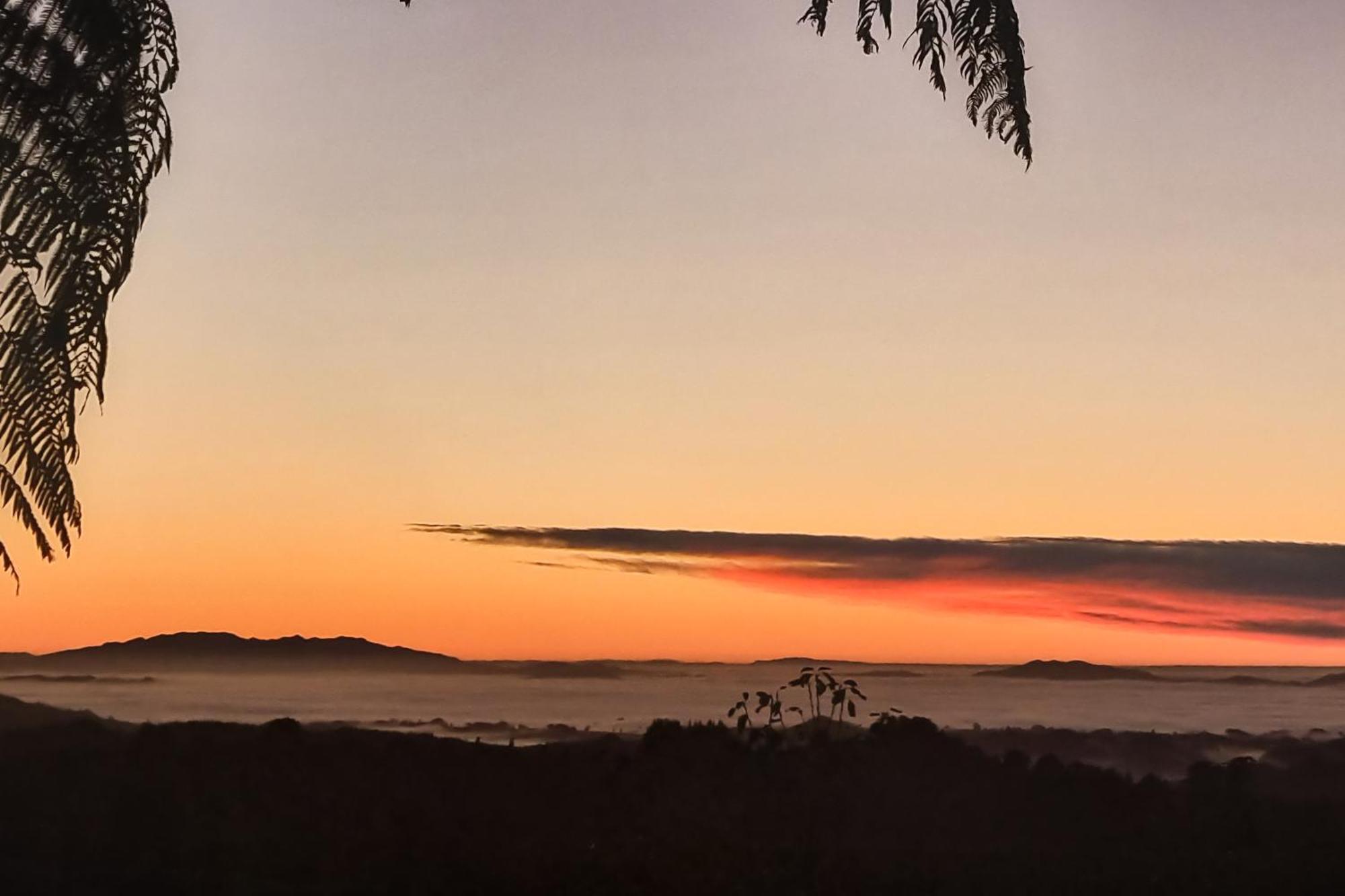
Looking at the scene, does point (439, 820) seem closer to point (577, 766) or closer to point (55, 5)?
point (577, 766)

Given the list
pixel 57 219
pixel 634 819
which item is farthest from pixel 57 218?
pixel 634 819

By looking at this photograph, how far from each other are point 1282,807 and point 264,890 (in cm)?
753

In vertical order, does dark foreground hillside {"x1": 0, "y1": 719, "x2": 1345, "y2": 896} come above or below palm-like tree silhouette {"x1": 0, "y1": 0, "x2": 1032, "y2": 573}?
below

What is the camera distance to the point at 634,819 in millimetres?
10430

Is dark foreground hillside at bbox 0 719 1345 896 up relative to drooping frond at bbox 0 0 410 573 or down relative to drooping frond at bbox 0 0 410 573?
down

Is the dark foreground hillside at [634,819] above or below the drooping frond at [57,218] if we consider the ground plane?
below

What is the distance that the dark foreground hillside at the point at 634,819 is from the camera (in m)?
9.23

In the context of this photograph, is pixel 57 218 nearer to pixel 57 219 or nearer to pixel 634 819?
pixel 57 219

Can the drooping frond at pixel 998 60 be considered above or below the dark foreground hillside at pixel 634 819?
above

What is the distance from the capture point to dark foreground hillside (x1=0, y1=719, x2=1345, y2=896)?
9234mm

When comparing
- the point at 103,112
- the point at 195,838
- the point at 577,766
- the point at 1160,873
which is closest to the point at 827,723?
the point at 577,766

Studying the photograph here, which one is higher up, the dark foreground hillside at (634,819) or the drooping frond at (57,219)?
the drooping frond at (57,219)

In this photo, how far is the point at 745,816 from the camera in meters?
10.6

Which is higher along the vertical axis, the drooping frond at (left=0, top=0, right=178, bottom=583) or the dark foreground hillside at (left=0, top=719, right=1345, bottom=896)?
the drooping frond at (left=0, top=0, right=178, bottom=583)
